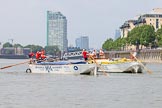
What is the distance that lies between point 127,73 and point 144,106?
1288 inches

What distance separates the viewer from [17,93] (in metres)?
34.6

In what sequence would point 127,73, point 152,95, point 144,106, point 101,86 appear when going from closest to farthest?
point 144,106, point 152,95, point 101,86, point 127,73

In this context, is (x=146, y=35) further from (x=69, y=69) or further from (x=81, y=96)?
(x=81, y=96)

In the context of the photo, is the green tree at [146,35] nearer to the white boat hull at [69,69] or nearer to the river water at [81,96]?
the white boat hull at [69,69]

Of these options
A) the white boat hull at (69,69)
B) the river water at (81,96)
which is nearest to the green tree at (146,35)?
the white boat hull at (69,69)

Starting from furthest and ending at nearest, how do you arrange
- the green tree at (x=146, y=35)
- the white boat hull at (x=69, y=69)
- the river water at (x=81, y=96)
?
the green tree at (x=146, y=35), the white boat hull at (x=69, y=69), the river water at (x=81, y=96)

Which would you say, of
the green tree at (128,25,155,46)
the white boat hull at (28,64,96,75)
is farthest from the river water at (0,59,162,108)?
the green tree at (128,25,155,46)

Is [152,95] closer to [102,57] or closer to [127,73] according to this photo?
[127,73]

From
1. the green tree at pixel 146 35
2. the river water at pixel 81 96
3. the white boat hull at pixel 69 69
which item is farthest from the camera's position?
the green tree at pixel 146 35

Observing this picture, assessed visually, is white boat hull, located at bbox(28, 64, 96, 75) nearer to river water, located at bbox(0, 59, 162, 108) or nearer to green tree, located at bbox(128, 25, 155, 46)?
river water, located at bbox(0, 59, 162, 108)

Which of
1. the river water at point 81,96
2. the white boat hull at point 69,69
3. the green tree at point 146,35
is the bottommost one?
the river water at point 81,96

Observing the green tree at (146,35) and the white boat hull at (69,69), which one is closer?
the white boat hull at (69,69)

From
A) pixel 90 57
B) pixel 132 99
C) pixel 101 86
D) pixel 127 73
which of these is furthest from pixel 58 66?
pixel 132 99

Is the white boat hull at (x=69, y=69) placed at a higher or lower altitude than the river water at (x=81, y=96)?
higher
